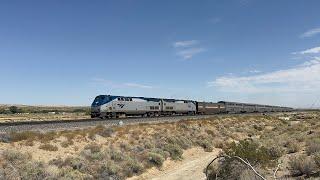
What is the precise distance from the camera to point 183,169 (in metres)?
27.3

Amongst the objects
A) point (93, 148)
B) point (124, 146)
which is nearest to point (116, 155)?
point (93, 148)

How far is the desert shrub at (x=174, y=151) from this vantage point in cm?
3093

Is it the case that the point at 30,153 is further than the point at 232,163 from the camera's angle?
Yes

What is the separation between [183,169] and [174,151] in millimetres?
4282

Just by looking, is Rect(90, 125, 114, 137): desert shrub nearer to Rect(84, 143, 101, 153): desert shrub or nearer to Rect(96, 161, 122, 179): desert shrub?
Rect(84, 143, 101, 153): desert shrub

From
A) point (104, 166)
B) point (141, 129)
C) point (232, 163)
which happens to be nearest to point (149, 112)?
point (141, 129)

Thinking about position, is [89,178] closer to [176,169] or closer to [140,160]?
[140,160]

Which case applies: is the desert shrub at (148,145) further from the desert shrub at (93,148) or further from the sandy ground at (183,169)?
the desert shrub at (93,148)

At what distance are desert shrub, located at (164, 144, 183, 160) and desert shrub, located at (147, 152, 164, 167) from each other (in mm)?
2995

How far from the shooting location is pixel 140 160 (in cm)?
2655

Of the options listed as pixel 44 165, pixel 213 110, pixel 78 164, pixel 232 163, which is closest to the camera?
pixel 232 163

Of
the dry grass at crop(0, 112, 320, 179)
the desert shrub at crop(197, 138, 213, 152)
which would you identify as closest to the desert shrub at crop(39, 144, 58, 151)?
the dry grass at crop(0, 112, 320, 179)

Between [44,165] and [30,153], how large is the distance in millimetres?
1650

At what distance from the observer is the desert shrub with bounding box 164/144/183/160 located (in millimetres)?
30930
